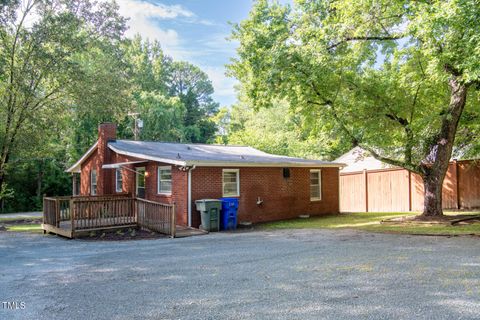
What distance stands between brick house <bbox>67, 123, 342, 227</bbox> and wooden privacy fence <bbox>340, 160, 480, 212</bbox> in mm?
3142

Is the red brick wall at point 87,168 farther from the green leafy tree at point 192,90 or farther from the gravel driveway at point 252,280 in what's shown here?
the green leafy tree at point 192,90

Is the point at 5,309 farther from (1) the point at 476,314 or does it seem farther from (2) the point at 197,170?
(2) the point at 197,170

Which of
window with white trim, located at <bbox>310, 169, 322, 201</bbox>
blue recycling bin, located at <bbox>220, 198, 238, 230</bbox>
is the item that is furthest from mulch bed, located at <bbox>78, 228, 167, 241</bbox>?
window with white trim, located at <bbox>310, 169, 322, 201</bbox>

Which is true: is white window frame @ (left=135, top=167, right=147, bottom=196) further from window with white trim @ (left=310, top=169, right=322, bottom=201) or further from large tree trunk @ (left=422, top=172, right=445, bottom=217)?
large tree trunk @ (left=422, top=172, right=445, bottom=217)

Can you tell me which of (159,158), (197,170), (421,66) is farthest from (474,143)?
(159,158)

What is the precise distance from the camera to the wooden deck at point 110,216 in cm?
1220

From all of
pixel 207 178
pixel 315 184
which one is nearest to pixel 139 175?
pixel 207 178

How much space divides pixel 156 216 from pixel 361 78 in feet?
29.4

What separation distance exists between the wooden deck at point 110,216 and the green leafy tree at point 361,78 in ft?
18.2

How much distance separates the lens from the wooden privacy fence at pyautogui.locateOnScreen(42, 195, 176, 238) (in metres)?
12.2

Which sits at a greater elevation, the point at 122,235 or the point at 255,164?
the point at 255,164

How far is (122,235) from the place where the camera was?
1255cm

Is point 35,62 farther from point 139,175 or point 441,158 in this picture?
point 441,158

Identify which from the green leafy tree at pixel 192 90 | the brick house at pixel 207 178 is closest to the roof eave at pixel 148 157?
the brick house at pixel 207 178
